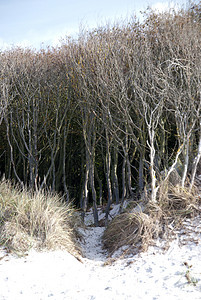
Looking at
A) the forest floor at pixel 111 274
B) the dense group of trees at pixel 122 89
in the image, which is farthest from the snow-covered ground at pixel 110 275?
the dense group of trees at pixel 122 89

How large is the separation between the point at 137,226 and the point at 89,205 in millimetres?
4730

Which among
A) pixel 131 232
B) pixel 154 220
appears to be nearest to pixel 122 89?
pixel 154 220

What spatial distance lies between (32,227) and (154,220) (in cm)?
198

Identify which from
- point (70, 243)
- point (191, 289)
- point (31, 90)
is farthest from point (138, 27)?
point (191, 289)

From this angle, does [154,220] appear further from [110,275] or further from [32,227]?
[32,227]

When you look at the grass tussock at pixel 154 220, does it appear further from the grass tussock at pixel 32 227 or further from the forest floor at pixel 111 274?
the grass tussock at pixel 32 227

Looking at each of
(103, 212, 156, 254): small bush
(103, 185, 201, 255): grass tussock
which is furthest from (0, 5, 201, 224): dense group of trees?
(103, 212, 156, 254): small bush

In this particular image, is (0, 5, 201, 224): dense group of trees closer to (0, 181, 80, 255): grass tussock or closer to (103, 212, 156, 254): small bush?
(103, 212, 156, 254): small bush

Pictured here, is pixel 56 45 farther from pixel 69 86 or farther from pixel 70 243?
pixel 70 243

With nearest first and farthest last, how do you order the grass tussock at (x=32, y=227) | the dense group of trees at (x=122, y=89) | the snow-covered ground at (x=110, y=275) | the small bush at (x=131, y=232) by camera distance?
the snow-covered ground at (x=110, y=275) < the grass tussock at (x=32, y=227) < the small bush at (x=131, y=232) < the dense group of trees at (x=122, y=89)

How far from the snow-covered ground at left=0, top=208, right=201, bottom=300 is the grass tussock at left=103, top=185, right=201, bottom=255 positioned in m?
0.23

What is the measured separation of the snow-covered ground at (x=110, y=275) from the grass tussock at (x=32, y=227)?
0.55 ft

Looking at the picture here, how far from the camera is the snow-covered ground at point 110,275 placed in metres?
3.37

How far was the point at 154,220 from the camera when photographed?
4.86 m
